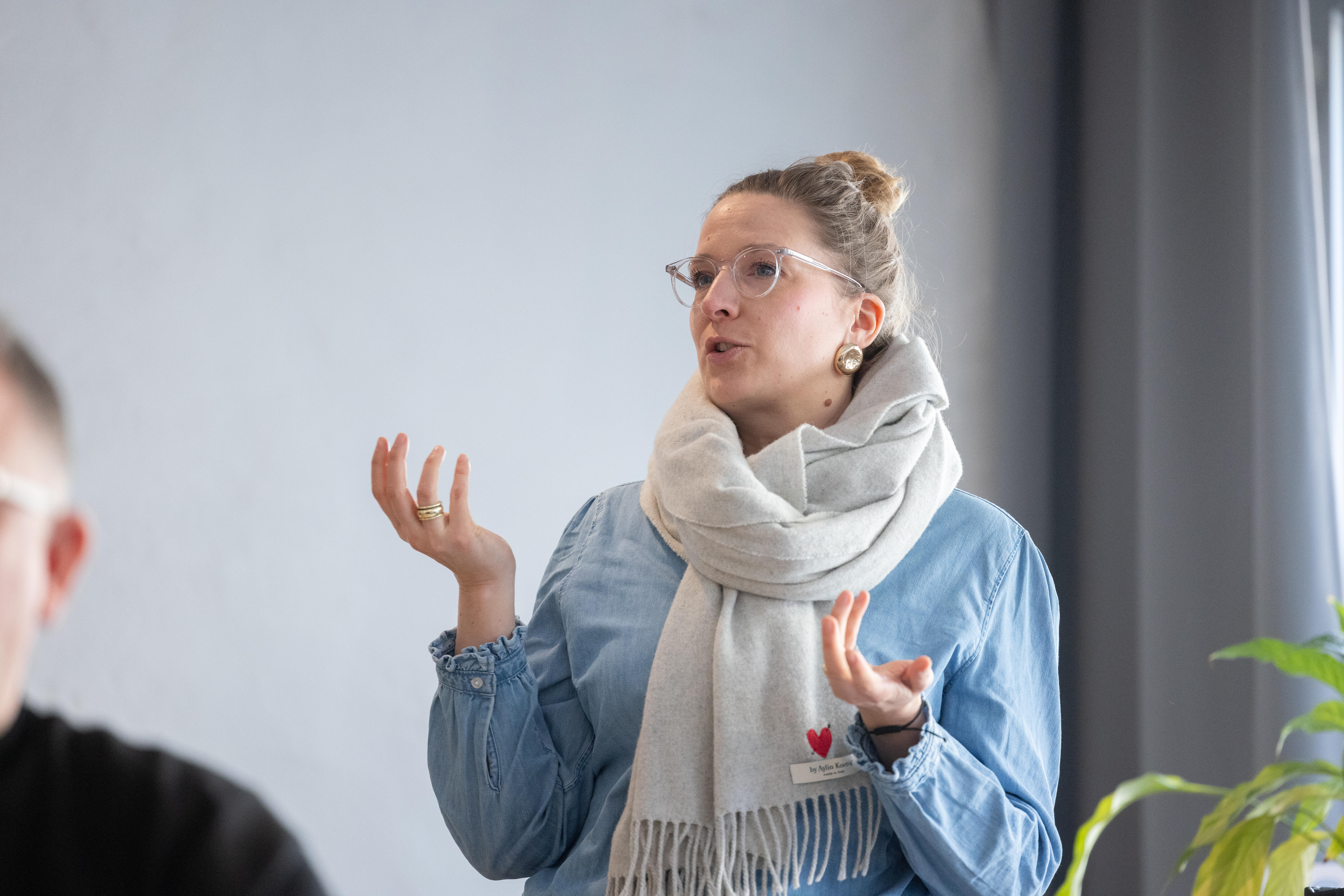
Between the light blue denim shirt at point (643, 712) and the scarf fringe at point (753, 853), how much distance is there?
3 centimetres

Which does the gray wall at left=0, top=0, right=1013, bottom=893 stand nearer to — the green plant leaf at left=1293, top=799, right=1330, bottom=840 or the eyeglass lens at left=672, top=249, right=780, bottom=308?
the eyeglass lens at left=672, top=249, right=780, bottom=308

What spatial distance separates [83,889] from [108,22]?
1.27 m

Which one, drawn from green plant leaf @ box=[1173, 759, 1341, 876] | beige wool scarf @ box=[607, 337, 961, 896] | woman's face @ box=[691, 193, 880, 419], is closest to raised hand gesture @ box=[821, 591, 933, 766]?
beige wool scarf @ box=[607, 337, 961, 896]

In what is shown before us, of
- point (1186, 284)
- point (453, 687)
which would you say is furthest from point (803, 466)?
point (1186, 284)

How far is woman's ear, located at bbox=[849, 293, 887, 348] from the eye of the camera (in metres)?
1.36

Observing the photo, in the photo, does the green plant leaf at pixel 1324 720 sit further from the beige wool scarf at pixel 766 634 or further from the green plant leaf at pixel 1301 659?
the beige wool scarf at pixel 766 634

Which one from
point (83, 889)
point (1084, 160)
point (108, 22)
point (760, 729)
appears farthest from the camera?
point (1084, 160)

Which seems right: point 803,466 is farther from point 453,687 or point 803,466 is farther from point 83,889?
point 83,889

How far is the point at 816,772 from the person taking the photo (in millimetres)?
1112

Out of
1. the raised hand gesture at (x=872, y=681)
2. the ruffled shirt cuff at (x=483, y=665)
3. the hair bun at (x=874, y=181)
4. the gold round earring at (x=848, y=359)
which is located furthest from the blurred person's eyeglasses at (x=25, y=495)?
the hair bun at (x=874, y=181)

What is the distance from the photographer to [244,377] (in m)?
1.50

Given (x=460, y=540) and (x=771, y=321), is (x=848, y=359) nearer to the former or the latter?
(x=771, y=321)

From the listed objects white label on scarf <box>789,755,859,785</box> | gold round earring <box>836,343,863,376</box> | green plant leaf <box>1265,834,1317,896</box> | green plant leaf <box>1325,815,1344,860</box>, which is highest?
gold round earring <box>836,343,863,376</box>

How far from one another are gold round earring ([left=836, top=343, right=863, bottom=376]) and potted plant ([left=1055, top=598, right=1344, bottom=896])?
561mm
